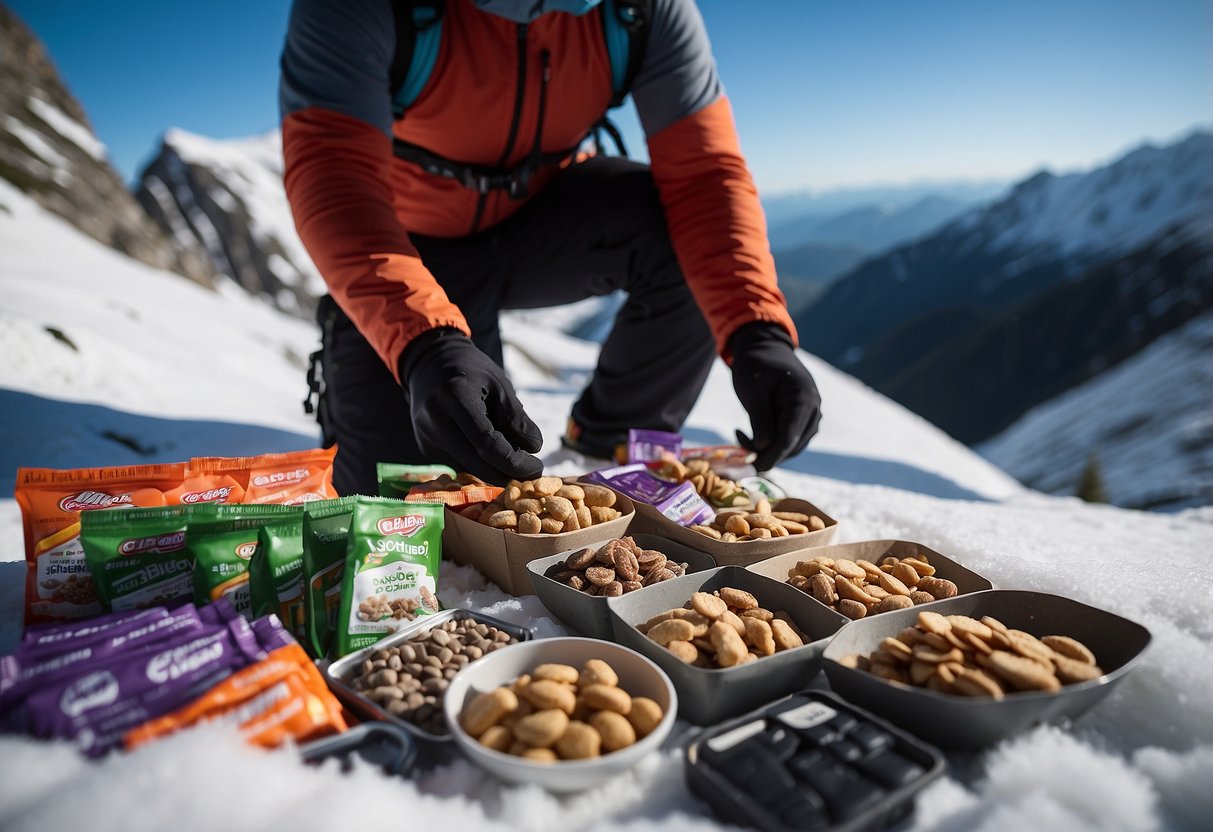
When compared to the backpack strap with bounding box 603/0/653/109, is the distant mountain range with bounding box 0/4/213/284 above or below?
above

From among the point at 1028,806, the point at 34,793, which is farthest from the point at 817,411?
the point at 34,793

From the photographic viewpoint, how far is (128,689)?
104 cm

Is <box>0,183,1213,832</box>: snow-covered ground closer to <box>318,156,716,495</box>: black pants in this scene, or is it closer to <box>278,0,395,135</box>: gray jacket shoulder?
<box>318,156,716,495</box>: black pants

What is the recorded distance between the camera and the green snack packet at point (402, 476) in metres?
1.92

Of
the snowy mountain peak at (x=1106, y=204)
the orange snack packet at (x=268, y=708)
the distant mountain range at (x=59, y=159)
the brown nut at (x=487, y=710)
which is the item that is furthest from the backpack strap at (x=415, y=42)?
the snowy mountain peak at (x=1106, y=204)

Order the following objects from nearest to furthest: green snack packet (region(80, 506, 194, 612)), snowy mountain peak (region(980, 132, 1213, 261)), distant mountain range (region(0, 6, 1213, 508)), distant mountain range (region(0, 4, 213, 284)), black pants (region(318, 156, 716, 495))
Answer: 1. green snack packet (region(80, 506, 194, 612))
2. black pants (region(318, 156, 716, 495))
3. distant mountain range (region(0, 4, 213, 284))
4. distant mountain range (region(0, 6, 1213, 508))
5. snowy mountain peak (region(980, 132, 1213, 261))

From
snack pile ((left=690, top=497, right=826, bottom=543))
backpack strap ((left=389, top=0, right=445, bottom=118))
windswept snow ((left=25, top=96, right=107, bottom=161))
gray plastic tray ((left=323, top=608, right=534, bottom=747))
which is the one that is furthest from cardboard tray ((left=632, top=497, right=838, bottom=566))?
windswept snow ((left=25, top=96, right=107, bottom=161))

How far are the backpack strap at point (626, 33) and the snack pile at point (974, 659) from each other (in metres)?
2.10

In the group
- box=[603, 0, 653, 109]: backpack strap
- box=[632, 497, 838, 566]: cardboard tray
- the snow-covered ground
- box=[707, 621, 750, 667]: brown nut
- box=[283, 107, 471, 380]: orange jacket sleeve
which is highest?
box=[603, 0, 653, 109]: backpack strap

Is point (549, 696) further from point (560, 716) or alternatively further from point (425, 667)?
point (425, 667)

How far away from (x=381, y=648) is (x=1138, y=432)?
2092 inches

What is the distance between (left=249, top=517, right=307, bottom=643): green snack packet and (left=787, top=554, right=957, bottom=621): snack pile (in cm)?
102

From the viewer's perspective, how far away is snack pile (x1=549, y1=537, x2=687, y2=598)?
4.86 ft

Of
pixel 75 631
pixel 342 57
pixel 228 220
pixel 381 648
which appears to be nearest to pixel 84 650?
pixel 75 631
